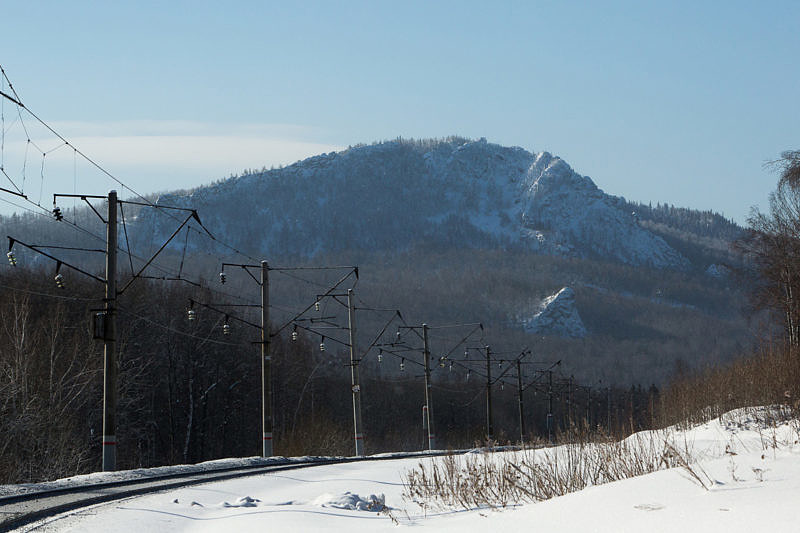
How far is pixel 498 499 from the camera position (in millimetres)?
13883

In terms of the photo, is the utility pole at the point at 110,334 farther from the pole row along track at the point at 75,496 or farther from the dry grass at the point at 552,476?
the dry grass at the point at 552,476

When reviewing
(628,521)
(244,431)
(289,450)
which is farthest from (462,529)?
(244,431)

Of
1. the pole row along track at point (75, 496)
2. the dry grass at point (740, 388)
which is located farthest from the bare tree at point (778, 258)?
the pole row along track at point (75, 496)

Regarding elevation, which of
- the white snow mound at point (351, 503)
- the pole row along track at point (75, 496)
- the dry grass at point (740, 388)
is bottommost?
the white snow mound at point (351, 503)

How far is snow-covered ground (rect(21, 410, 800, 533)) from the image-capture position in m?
8.59

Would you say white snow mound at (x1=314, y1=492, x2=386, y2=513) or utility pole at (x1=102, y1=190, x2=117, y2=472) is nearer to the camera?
white snow mound at (x1=314, y1=492, x2=386, y2=513)

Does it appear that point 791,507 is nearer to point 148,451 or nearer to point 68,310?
point 68,310

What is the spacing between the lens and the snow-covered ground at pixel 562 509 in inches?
338

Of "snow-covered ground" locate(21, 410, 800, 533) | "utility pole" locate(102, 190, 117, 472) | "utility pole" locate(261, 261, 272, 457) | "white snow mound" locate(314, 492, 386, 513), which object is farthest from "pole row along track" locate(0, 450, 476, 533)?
"utility pole" locate(261, 261, 272, 457)

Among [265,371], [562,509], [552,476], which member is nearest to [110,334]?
[265,371]

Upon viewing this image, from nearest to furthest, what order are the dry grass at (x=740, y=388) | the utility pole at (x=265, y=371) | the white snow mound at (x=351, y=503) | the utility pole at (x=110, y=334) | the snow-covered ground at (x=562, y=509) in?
1. the snow-covered ground at (x=562, y=509)
2. the white snow mound at (x=351, y=503)
3. the dry grass at (x=740, y=388)
4. the utility pole at (x=110, y=334)
5. the utility pole at (x=265, y=371)

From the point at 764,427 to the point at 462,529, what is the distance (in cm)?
1607

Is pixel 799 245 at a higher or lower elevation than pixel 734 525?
higher

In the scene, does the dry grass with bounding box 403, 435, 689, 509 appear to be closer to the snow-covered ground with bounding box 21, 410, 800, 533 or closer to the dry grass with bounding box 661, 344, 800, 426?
the snow-covered ground with bounding box 21, 410, 800, 533
